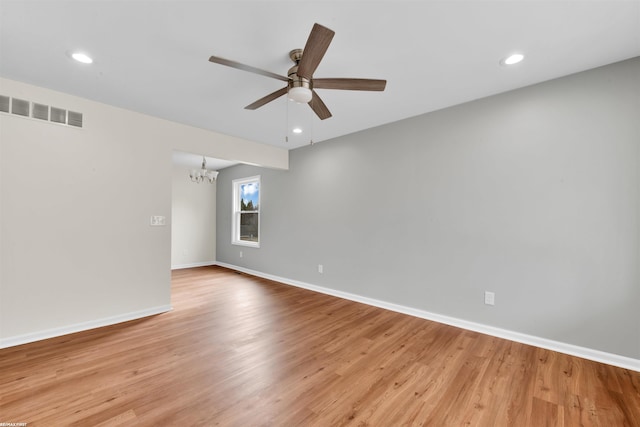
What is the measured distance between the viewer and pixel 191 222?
6.45 metres

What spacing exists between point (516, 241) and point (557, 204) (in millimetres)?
489

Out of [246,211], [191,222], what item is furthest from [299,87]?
[191,222]

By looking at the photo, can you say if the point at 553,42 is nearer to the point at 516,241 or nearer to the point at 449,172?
the point at 449,172

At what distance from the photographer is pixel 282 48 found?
1.94 metres

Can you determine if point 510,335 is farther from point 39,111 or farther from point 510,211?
point 39,111

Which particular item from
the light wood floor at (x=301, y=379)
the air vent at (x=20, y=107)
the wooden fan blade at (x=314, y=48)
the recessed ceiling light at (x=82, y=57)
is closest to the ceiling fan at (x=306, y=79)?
the wooden fan blade at (x=314, y=48)

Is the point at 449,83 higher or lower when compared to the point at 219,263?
higher

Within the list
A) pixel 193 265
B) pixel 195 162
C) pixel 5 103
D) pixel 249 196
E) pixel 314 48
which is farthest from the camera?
pixel 193 265

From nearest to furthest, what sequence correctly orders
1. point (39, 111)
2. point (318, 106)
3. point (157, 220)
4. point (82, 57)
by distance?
point (82, 57) → point (318, 106) → point (39, 111) → point (157, 220)

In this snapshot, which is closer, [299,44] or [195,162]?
[299,44]

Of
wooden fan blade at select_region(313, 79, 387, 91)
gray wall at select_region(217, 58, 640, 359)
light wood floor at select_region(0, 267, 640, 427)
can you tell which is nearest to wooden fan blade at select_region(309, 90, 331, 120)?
wooden fan blade at select_region(313, 79, 387, 91)

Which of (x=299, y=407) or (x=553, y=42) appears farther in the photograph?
(x=553, y=42)

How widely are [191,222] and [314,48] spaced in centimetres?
604

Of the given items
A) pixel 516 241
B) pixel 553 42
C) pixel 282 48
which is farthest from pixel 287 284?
pixel 553 42
